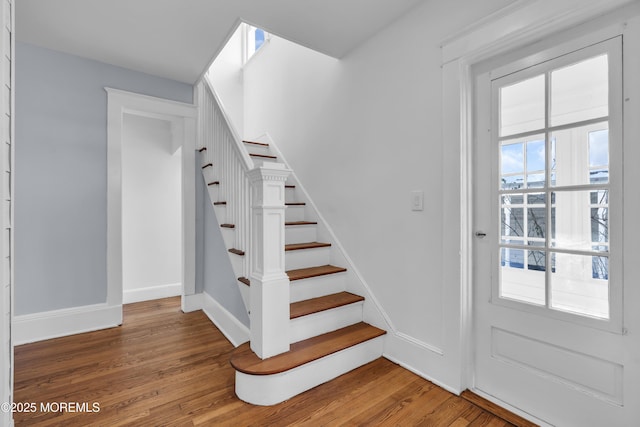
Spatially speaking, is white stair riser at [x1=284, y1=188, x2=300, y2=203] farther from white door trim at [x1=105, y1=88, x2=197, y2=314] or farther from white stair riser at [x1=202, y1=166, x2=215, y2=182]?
white door trim at [x1=105, y1=88, x2=197, y2=314]

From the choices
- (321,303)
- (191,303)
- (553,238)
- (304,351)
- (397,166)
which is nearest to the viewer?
(553,238)

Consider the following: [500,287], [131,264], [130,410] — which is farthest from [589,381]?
[131,264]

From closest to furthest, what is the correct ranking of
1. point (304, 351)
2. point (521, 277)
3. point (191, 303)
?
point (521, 277), point (304, 351), point (191, 303)

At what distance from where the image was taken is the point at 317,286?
2.33 metres

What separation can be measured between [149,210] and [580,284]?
402 centimetres

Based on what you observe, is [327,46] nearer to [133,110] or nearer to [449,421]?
[133,110]

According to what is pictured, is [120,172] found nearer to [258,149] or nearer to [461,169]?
[258,149]

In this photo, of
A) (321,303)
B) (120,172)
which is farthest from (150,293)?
(321,303)

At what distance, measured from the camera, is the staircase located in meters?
1.68

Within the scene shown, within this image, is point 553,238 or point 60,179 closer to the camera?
point 553,238

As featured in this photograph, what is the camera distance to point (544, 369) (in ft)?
4.80

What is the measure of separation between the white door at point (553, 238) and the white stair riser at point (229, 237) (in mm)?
1709

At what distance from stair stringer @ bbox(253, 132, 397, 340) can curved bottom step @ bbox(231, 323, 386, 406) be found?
0.09 metres

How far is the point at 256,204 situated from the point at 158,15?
1.52 metres
